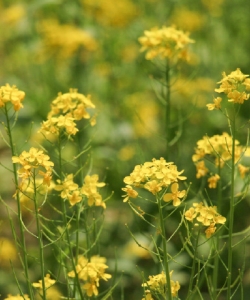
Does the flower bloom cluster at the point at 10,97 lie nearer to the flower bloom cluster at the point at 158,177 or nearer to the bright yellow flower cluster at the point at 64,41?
the flower bloom cluster at the point at 158,177

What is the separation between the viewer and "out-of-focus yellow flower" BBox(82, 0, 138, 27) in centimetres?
450

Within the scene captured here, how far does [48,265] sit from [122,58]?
1619mm

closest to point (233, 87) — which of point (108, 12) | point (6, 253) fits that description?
point (6, 253)

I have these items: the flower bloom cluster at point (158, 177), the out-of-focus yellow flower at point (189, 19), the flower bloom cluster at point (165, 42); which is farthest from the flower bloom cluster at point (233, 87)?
the out-of-focus yellow flower at point (189, 19)

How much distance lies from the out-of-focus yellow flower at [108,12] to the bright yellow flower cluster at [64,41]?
0.20 meters

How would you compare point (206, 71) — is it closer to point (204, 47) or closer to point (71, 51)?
point (204, 47)

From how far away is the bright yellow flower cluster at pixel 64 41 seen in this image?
4066 mm

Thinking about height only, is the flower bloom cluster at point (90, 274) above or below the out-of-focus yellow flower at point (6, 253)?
above

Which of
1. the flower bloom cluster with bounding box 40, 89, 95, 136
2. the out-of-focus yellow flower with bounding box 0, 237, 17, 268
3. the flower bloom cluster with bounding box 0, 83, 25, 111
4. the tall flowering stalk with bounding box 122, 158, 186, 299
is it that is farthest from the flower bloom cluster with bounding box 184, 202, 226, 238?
the out-of-focus yellow flower with bounding box 0, 237, 17, 268

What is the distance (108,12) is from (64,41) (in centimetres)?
55

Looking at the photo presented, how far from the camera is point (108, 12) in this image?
4520mm

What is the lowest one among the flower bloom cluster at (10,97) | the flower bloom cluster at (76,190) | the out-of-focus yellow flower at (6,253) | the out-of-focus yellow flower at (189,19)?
the out-of-focus yellow flower at (6,253)

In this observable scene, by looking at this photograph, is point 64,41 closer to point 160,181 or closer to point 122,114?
point 122,114

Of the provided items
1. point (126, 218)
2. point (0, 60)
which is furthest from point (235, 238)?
point (0, 60)
